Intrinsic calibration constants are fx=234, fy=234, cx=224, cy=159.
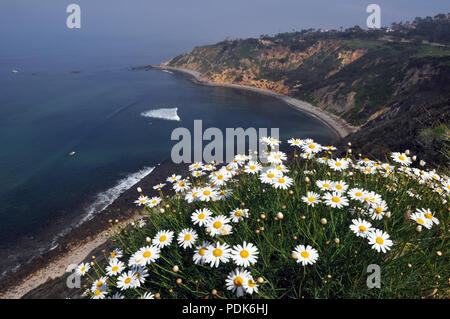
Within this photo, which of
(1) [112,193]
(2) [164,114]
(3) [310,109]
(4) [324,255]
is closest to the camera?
(4) [324,255]

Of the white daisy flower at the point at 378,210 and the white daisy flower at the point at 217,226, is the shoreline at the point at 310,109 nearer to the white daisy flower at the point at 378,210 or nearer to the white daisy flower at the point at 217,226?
the white daisy flower at the point at 378,210

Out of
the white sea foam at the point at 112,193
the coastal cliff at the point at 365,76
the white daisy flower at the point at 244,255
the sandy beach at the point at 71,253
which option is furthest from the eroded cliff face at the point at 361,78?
the white sea foam at the point at 112,193

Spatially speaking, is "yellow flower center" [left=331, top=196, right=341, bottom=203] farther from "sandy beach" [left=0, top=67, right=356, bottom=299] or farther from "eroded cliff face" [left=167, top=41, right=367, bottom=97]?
"eroded cliff face" [left=167, top=41, right=367, bottom=97]

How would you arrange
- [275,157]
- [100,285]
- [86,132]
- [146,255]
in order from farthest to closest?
[86,132], [275,157], [100,285], [146,255]

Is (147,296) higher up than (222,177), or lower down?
lower down

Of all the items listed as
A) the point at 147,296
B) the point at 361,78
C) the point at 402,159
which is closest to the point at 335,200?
the point at 402,159

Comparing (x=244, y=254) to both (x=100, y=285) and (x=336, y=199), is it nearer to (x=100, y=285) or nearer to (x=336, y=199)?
(x=336, y=199)
